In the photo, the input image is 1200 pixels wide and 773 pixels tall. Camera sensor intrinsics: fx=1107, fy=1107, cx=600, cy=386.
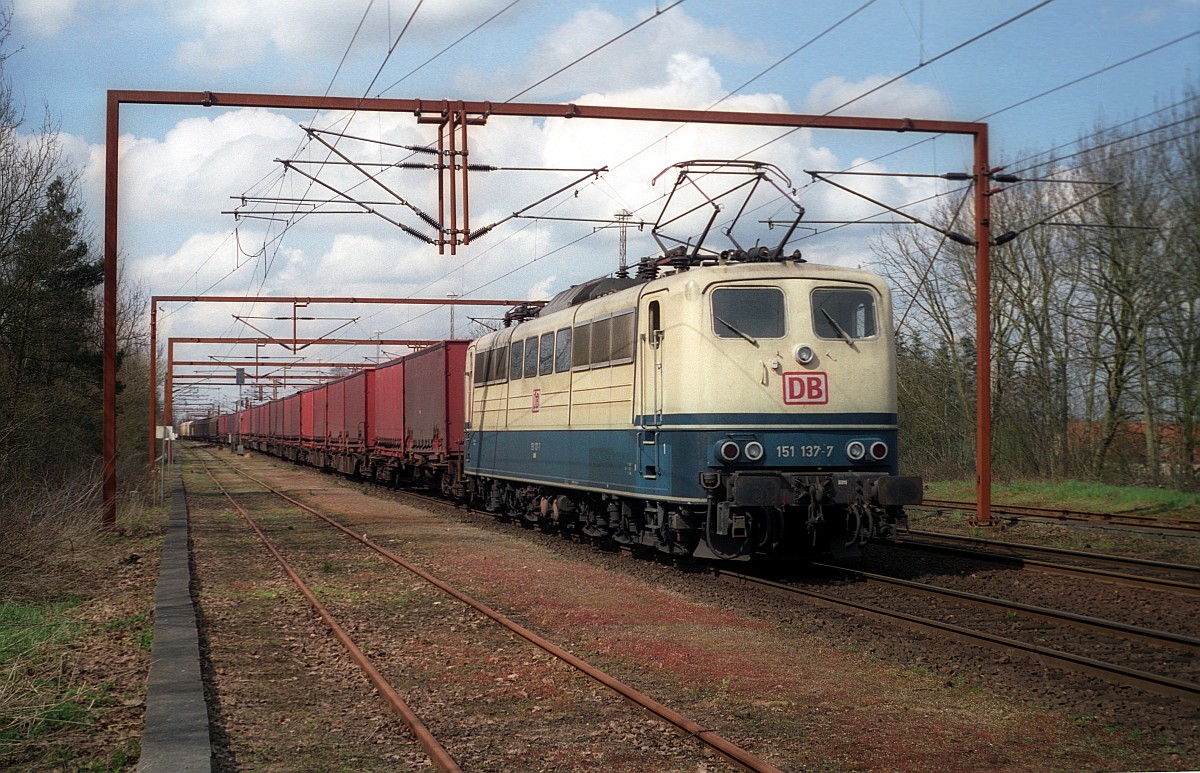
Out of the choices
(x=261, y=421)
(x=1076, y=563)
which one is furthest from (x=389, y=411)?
(x=261, y=421)

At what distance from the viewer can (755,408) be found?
11789 millimetres

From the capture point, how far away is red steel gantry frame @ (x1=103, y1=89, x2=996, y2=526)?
49.5 ft

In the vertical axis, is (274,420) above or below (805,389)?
above

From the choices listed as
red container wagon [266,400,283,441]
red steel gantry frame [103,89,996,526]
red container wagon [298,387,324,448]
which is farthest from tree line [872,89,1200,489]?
red container wagon [266,400,283,441]

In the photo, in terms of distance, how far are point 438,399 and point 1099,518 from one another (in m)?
13.5

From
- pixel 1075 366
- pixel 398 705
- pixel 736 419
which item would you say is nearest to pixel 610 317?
pixel 736 419

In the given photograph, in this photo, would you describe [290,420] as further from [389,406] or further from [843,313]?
[843,313]

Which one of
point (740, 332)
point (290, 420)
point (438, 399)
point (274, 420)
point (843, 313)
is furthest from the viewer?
point (274, 420)

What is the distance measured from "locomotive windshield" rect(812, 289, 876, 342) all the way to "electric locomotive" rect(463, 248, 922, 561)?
0.05ft

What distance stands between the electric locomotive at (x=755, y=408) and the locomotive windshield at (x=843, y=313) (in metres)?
0.01

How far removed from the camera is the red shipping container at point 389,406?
96.0 ft

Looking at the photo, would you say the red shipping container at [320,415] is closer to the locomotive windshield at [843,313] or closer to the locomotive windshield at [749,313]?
the locomotive windshield at [749,313]

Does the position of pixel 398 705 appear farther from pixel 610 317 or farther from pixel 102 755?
pixel 610 317

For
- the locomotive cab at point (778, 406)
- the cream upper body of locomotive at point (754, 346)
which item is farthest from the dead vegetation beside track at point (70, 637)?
the cream upper body of locomotive at point (754, 346)
